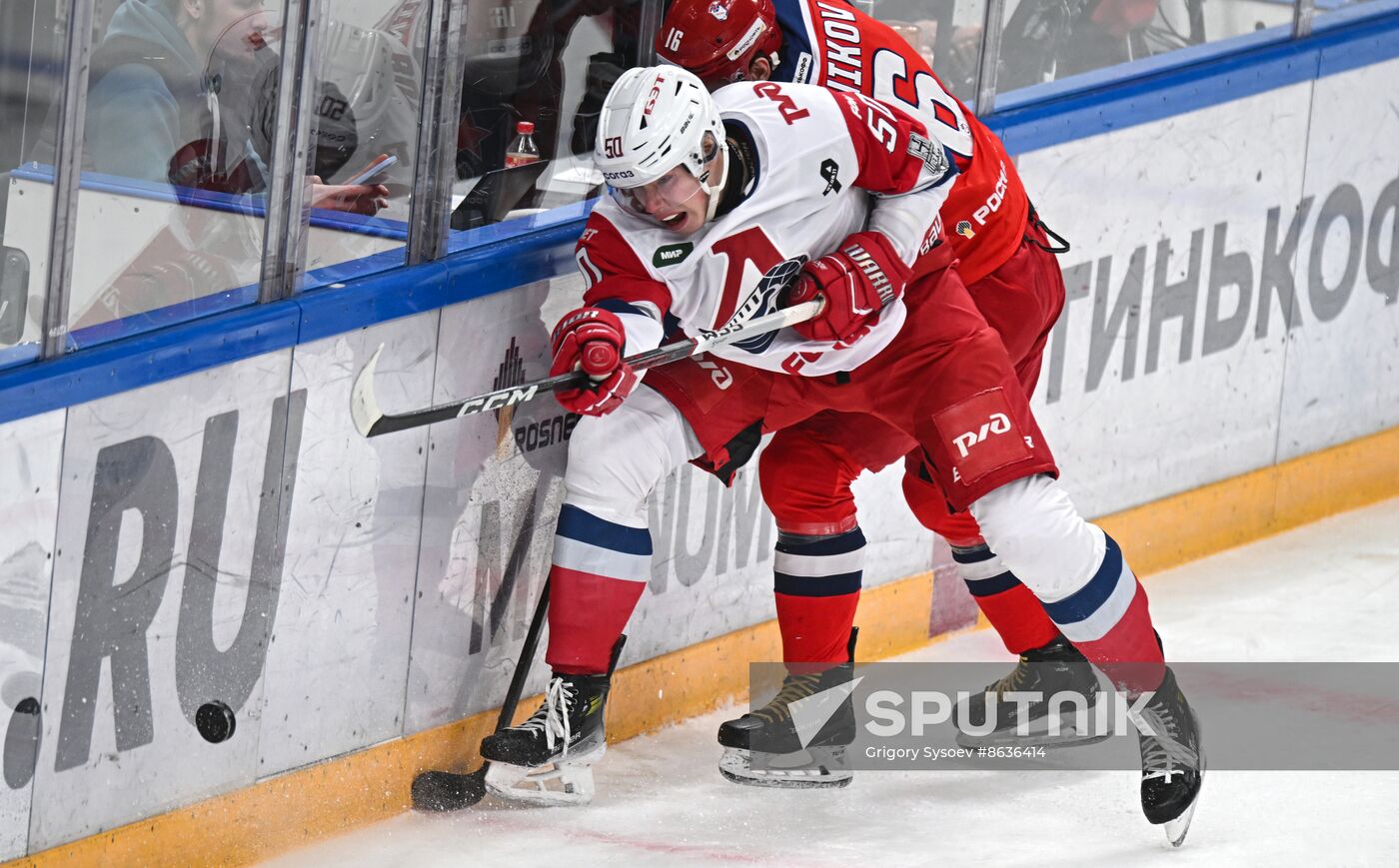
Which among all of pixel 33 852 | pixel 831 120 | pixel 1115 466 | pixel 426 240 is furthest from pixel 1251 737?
pixel 33 852

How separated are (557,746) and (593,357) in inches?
26.6

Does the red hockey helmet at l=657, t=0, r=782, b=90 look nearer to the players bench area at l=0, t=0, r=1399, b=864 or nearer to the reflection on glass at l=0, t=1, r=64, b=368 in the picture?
the players bench area at l=0, t=0, r=1399, b=864

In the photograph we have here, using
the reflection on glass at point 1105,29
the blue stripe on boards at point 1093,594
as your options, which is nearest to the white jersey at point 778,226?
the blue stripe on boards at point 1093,594

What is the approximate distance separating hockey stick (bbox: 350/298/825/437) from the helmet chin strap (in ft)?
0.61

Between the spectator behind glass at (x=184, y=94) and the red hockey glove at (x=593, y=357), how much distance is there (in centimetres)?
51

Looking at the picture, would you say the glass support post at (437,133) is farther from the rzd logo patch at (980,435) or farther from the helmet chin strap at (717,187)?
the rzd logo patch at (980,435)

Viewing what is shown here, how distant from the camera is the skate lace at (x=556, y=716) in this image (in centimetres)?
339

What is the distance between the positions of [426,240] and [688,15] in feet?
1.83

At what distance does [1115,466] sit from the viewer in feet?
15.6

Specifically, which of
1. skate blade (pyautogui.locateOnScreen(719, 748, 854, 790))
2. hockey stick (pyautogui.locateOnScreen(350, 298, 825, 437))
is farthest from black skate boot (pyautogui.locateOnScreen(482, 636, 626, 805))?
hockey stick (pyautogui.locateOnScreen(350, 298, 825, 437))

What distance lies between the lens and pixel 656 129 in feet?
10.2

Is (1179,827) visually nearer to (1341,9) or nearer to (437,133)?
(437,133)

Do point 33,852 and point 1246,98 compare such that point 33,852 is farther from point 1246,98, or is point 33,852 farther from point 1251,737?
point 1246,98

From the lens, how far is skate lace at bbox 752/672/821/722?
3715mm
